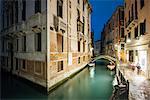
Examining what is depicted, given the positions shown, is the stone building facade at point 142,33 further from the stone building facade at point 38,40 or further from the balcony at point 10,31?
the balcony at point 10,31

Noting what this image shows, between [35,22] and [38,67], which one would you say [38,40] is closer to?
[35,22]

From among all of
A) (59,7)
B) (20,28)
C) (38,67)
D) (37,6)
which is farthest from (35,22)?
(20,28)

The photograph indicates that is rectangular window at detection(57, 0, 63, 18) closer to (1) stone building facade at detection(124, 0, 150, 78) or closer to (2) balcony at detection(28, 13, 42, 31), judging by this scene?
(2) balcony at detection(28, 13, 42, 31)

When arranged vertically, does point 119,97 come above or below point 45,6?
below

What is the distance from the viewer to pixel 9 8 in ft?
60.4

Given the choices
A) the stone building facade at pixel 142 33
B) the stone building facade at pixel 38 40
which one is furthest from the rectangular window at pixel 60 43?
the stone building facade at pixel 142 33

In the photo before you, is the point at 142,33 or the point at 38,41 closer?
the point at 38,41

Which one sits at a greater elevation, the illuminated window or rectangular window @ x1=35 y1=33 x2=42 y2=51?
the illuminated window

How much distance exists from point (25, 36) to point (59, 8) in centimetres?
341

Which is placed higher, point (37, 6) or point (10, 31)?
point (37, 6)

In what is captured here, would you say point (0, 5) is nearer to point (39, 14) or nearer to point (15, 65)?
point (15, 65)

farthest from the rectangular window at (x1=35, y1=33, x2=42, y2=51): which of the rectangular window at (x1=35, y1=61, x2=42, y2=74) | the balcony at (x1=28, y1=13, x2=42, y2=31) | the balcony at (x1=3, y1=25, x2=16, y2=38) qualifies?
A: the balcony at (x1=3, y1=25, x2=16, y2=38)

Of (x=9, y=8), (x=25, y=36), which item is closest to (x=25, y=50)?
(x=25, y=36)

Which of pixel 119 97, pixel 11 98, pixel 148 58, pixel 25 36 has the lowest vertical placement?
pixel 11 98
